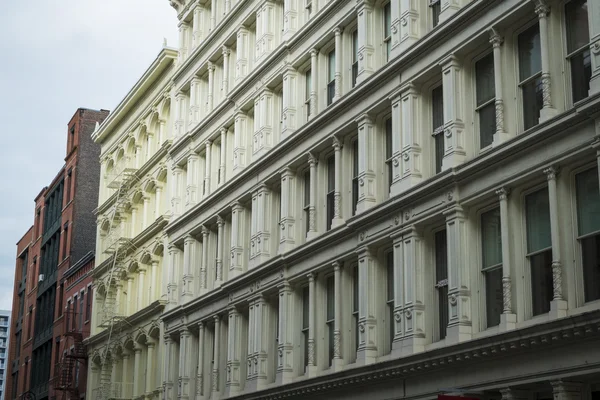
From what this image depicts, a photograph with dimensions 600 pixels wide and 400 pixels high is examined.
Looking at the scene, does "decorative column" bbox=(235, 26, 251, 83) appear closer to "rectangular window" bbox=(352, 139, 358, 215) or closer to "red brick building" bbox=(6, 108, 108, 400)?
"rectangular window" bbox=(352, 139, 358, 215)

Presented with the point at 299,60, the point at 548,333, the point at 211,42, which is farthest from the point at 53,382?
the point at 548,333

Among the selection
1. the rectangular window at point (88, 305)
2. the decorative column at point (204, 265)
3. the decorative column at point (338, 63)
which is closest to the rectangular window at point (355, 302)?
the decorative column at point (338, 63)

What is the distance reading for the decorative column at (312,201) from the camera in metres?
34.3

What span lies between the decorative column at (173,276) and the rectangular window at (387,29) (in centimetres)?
1855

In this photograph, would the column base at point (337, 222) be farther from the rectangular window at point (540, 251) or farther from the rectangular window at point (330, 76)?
the rectangular window at point (540, 251)

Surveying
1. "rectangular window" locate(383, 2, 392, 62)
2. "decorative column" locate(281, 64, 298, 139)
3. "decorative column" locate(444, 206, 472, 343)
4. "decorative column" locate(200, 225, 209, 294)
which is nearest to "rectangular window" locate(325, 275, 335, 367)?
"decorative column" locate(281, 64, 298, 139)

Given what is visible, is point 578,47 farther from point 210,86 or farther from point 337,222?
point 210,86

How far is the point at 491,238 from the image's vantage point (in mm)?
25203

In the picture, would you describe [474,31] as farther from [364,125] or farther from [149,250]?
[149,250]

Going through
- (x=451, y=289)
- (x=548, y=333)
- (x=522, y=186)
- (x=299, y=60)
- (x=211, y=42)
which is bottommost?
(x=548, y=333)

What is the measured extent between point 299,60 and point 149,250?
17336 millimetres

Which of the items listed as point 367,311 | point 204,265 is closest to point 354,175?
point 367,311

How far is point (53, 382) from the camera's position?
6638 cm

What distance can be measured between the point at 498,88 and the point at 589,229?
4684 mm
